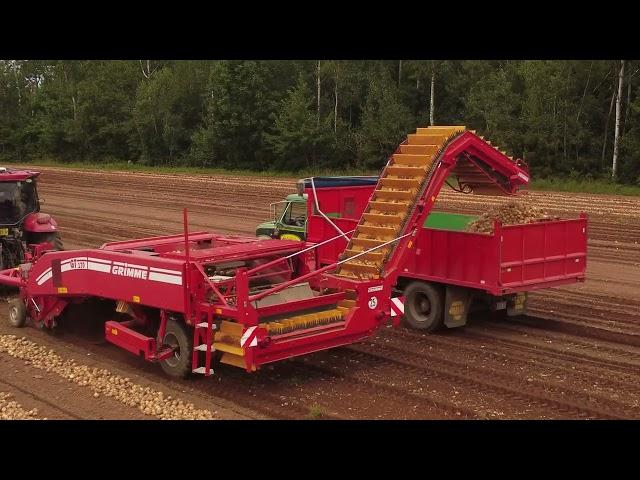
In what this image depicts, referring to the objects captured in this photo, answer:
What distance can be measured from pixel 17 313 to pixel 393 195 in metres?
6.12

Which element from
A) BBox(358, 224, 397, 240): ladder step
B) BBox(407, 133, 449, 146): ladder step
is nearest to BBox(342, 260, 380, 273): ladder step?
BBox(358, 224, 397, 240): ladder step

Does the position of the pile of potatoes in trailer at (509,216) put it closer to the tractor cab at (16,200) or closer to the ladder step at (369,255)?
the ladder step at (369,255)

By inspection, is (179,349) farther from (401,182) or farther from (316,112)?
(316,112)

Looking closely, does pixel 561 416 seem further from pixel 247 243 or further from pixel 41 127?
pixel 41 127

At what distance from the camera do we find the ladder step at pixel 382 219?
10453 millimetres

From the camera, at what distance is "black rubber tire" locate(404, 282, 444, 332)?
11148 mm

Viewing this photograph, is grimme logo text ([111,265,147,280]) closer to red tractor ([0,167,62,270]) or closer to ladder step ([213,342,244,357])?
ladder step ([213,342,244,357])

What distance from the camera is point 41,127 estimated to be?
61438mm

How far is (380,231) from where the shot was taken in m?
10.5

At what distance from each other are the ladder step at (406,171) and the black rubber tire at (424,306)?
1.68m

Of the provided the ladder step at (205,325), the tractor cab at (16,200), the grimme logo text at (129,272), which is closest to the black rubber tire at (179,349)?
the ladder step at (205,325)

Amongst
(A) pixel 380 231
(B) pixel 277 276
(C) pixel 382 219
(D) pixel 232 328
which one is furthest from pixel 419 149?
(D) pixel 232 328

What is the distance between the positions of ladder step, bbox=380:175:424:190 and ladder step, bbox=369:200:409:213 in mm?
340

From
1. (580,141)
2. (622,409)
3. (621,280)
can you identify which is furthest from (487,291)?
(580,141)
